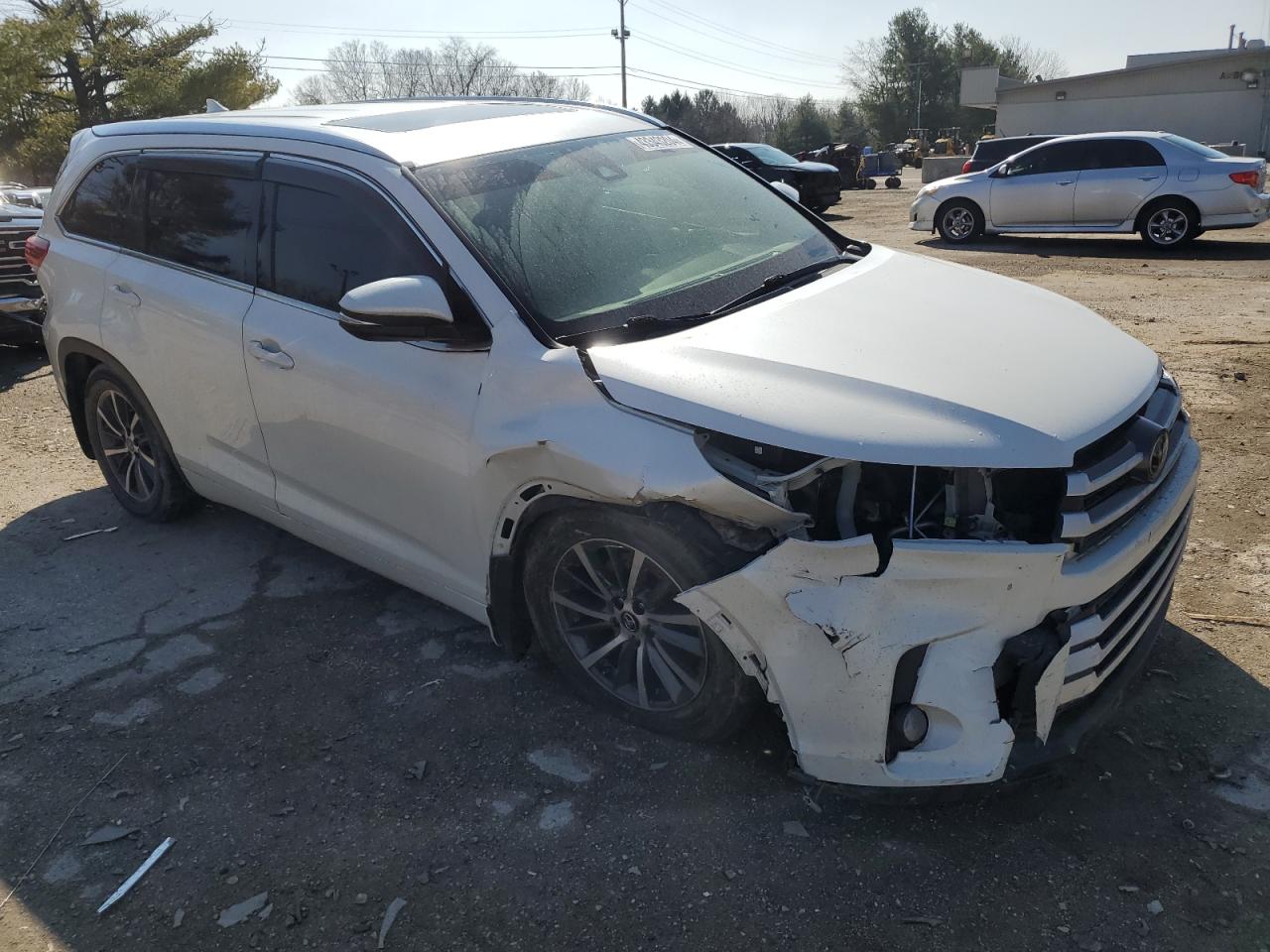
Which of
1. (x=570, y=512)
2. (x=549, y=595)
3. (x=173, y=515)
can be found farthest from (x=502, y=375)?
(x=173, y=515)

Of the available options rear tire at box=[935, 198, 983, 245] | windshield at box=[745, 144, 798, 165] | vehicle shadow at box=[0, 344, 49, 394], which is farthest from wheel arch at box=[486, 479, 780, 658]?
windshield at box=[745, 144, 798, 165]

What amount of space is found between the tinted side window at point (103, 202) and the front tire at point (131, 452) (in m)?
0.65

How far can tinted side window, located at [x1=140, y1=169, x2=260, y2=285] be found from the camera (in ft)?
12.7

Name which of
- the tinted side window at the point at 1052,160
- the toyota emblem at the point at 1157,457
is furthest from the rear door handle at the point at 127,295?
the tinted side window at the point at 1052,160

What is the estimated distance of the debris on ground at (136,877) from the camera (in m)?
2.63

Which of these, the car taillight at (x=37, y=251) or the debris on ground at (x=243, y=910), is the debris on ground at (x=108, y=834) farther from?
the car taillight at (x=37, y=251)

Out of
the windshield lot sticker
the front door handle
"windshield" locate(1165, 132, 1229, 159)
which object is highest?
"windshield" locate(1165, 132, 1229, 159)

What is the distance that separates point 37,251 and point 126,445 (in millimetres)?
1055

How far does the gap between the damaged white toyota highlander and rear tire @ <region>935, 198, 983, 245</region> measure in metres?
→ 12.2

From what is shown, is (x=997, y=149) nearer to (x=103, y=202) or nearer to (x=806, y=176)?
(x=806, y=176)

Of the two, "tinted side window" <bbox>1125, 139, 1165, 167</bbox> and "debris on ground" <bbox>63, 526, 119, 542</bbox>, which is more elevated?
"tinted side window" <bbox>1125, 139, 1165, 167</bbox>

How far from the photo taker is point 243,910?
258 cm

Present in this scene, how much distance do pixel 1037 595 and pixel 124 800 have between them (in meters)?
2.71

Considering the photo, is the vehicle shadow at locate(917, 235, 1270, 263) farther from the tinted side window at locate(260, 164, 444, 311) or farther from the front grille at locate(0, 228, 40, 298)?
the tinted side window at locate(260, 164, 444, 311)
